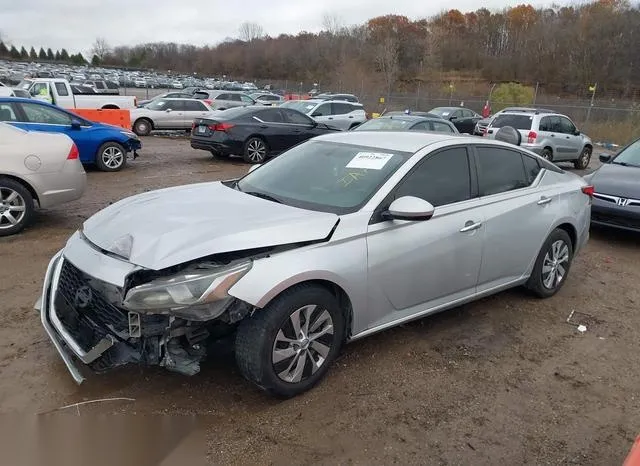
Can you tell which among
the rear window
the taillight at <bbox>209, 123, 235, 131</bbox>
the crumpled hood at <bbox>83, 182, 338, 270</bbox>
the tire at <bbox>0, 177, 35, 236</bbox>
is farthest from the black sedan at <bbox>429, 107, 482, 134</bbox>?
the crumpled hood at <bbox>83, 182, 338, 270</bbox>

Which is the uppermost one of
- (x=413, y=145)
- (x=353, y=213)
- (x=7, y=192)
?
(x=413, y=145)

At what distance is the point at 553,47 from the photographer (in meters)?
81.3

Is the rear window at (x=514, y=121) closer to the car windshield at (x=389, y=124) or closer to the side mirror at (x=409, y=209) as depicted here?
the car windshield at (x=389, y=124)

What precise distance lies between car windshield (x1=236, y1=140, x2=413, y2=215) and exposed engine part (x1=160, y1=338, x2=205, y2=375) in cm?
125

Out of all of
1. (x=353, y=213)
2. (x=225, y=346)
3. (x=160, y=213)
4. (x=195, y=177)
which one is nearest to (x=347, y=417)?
(x=225, y=346)

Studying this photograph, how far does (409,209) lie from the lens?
11.6 feet

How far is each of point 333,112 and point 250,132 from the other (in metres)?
5.87

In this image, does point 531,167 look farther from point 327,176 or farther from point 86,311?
point 86,311

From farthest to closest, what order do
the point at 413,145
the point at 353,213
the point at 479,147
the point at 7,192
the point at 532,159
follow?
the point at 7,192, the point at 532,159, the point at 479,147, the point at 413,145, the point at 353,213

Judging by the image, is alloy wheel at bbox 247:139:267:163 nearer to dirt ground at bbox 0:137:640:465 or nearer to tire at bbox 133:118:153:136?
tire at bbox 133:118:153:136

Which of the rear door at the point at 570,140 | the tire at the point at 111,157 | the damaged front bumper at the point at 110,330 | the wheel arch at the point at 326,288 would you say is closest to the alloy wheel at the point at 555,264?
the wheel arch at the point at 326,288

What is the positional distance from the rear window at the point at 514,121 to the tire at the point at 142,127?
11992 mm

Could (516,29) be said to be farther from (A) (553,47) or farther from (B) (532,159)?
(B) (532,159)

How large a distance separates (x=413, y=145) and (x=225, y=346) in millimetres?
2115
